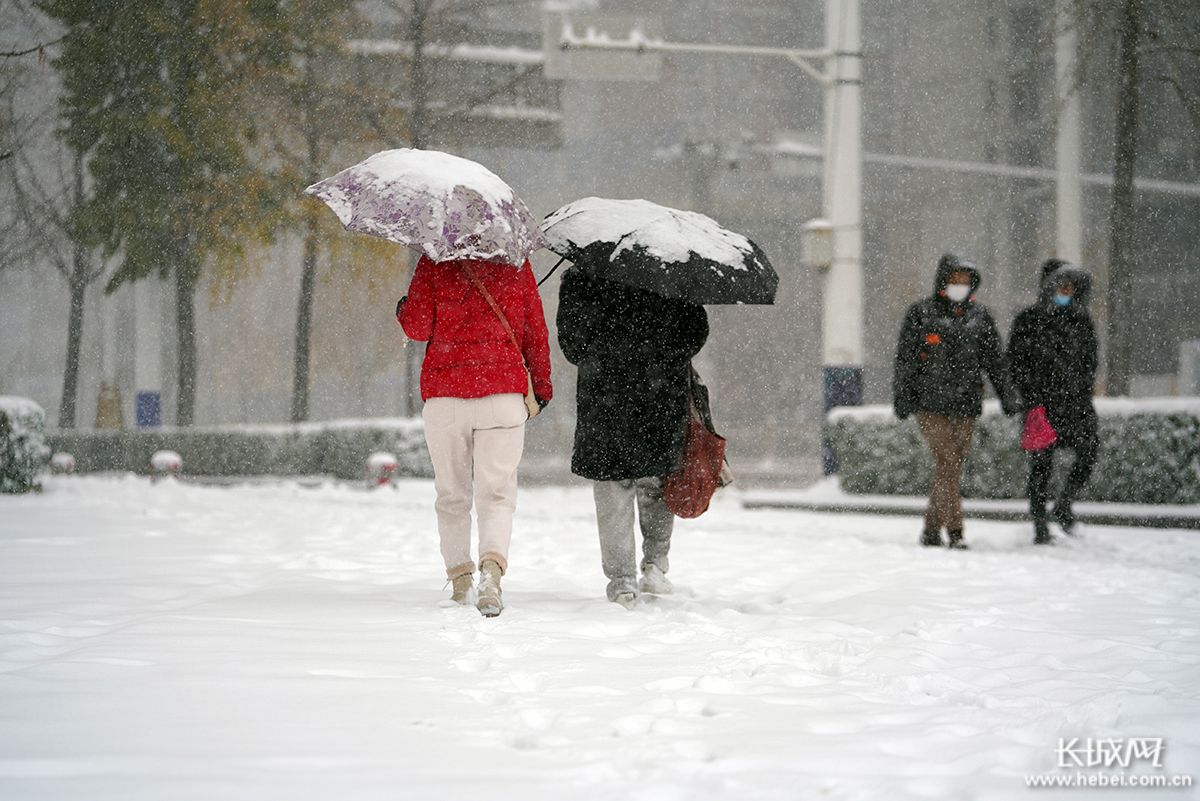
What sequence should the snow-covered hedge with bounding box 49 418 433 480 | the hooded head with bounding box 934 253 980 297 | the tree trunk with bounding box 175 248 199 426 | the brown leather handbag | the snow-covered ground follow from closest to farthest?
1. the snow-covered ground
2. the brown leather handbag
3. the hooded head with bounding box 934 253 980 297
4. the snow-covered hedge with bounding box 49 418 433 480
5. the tree trunk with bounding box 175 248 199 426

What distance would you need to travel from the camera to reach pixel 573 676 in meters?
4.79

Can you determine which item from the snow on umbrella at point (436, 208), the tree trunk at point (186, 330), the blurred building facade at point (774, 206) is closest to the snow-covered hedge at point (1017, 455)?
the snow on umbrella at point (436, 208)

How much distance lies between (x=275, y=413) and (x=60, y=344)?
23.3ft

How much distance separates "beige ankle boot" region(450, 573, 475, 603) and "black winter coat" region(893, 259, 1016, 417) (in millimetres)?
4423

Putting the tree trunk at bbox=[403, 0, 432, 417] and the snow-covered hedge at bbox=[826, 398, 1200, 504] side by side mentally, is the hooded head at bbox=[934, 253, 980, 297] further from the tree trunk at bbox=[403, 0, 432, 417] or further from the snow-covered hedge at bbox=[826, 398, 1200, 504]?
the tree trunk at bbox=[403, 0, 432, 417]

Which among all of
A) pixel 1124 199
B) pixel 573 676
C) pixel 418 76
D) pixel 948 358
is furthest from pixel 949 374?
pixel 418 76

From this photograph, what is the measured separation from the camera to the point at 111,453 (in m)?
25.4

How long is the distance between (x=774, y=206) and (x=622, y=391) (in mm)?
34050

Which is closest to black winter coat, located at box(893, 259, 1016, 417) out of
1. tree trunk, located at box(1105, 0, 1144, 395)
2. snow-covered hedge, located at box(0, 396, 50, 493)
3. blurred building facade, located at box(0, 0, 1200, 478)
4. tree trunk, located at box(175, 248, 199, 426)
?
tree trunk, located at box(1105, 0, 1144, 395)

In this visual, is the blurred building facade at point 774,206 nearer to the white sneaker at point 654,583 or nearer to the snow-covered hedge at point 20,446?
the snow-covered hedge at point 20,446

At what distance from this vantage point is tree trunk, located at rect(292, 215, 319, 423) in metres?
25.0

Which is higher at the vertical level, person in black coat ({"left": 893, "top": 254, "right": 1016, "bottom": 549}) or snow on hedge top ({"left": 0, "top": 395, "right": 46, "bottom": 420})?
person in black coat ({"left": 893, "top": 254, "right": 1016, "bottom": 549})

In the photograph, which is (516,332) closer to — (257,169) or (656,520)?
(656,520)

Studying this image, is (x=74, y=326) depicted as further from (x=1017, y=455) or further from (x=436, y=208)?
(x=436, y=208)
